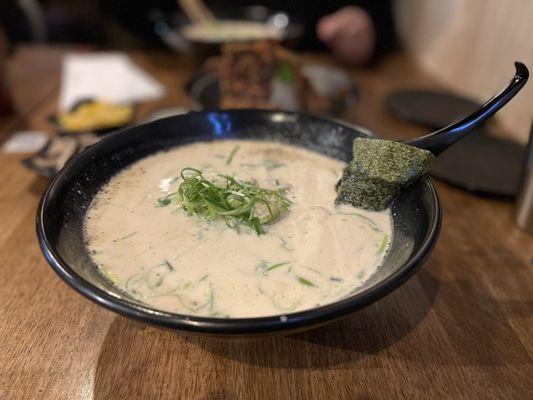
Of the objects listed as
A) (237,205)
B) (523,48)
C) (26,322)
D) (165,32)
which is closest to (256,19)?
(165,32)

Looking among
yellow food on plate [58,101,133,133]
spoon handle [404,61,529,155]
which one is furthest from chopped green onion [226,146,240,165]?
yellow food on plate [58,101,133,133]

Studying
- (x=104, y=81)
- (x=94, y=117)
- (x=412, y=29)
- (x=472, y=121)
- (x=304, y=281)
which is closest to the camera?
(x=304, y=281)

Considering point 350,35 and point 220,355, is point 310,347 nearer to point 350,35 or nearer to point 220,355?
point 220,355

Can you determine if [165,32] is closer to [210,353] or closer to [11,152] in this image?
[11,152]

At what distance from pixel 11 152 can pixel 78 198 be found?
988mm

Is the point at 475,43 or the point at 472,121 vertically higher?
the point at 472,121

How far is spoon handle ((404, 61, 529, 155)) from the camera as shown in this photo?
1.22 meters

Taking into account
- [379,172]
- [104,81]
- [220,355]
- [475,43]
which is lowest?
[104,81]

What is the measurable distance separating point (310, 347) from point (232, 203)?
16.6 inches

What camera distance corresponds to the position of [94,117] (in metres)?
2.21

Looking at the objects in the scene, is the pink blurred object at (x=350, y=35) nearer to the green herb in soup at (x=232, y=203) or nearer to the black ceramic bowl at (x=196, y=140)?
the black ceramic bowl at (x=196, y=140)

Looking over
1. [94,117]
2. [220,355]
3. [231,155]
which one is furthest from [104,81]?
[220,355]

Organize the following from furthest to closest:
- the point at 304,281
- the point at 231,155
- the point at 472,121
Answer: the point at 231,155 → the point at 472,121 → the point at 304,281

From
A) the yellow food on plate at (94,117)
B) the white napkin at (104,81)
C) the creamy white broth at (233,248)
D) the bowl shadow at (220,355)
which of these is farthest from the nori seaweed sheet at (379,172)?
the white napkin at (104,81)
